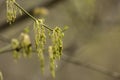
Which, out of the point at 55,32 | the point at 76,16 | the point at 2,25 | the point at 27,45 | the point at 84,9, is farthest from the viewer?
the point at 76,16

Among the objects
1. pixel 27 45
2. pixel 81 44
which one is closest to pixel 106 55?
pixel 81 44

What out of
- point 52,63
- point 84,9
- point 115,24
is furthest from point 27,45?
point 115,24

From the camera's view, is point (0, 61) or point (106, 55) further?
point (106, 55)

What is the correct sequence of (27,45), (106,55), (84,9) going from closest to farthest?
(27,45) < (84,9) < (106,55)

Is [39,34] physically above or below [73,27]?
below

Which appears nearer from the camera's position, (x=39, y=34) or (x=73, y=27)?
(x=39, y=34)

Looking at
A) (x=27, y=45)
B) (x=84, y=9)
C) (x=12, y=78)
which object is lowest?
(x=12, y=78)

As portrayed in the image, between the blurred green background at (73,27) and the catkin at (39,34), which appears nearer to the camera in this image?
the catkin at (39,34)

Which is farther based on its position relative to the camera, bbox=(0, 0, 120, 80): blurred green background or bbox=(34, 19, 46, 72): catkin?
bbox=(0, 0, 120, 80): blurred green background

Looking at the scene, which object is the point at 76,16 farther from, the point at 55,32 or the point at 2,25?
the point at 55,32

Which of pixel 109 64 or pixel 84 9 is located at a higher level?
pixel 84 9
